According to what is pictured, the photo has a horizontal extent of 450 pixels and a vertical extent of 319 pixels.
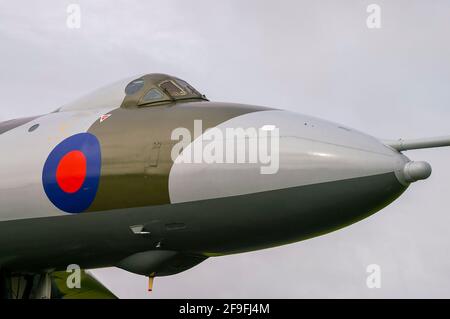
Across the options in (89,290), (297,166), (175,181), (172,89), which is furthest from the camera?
(89,290)

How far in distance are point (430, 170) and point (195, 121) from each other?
3184mm

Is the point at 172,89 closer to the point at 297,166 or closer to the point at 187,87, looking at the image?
the point at 187,87

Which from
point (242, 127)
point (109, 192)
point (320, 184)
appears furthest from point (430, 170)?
point (109, 192)

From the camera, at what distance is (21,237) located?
10828mm

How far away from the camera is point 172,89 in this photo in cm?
1138

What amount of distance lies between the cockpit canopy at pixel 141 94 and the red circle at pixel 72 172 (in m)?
1.39

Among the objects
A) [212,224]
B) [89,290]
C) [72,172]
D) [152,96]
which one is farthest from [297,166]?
[89,290]

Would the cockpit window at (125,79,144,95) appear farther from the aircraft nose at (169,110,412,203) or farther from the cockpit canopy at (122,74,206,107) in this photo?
the aircraft nose at (169,110,412,203)

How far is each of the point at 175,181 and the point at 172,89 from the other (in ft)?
7.81

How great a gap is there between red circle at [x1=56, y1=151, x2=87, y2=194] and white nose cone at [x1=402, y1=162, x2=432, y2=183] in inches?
171
